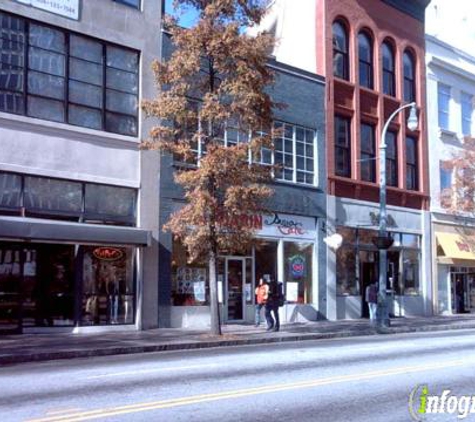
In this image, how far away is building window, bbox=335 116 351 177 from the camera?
28297 mm

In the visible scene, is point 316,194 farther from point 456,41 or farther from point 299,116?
point 456,41

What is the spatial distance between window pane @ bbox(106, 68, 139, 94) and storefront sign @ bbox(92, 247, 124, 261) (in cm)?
499

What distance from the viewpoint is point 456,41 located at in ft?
120

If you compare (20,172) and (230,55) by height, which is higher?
(230,55)

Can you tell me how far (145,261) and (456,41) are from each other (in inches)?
945

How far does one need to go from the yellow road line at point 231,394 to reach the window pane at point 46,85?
1253 cm

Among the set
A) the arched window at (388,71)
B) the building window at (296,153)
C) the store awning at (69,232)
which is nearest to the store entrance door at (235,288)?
the building window at (296,153)

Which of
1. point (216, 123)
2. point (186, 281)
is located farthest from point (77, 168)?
point (186, 281)

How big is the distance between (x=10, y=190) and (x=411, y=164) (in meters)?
20.1

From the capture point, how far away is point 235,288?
78.2 ft

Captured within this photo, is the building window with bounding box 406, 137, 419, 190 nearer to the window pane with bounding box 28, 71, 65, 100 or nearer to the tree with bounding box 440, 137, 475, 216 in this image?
the tree with bounding box 440, 137, 475, 216

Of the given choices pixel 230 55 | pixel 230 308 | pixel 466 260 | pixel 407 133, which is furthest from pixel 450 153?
pixel 230 55

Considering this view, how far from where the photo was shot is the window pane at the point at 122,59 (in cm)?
2092

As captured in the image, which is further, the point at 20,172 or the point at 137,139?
the point at 137,139
